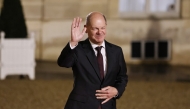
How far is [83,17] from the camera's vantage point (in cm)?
1093

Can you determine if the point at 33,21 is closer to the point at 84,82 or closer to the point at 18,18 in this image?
the point at 18,18

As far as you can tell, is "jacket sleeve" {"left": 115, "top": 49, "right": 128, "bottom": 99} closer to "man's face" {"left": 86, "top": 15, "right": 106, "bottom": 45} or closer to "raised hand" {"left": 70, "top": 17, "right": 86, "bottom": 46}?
"man's face" {"left": 86, "top": 15, "right": 106, "bottom": 45}

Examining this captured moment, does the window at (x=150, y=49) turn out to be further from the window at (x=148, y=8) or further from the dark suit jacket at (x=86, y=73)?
the dark suit jacket at (x=86, y=73)

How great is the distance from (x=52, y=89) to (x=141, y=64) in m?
4.67

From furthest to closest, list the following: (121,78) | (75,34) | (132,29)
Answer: (132,29), (121,78), (75,34)

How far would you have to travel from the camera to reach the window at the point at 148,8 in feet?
35.4

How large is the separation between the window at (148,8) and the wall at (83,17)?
201 millimetres

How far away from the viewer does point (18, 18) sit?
8203 millimetres

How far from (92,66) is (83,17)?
8688mm

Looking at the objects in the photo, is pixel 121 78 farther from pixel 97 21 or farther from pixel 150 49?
pixel 150 49

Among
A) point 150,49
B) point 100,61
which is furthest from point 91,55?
point 150,49

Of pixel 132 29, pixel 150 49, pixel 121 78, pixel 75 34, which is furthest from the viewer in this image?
pixel 150 49

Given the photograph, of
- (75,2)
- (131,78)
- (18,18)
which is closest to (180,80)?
(131,78)

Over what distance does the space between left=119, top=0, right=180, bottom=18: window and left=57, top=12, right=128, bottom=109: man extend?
864 centimetres
